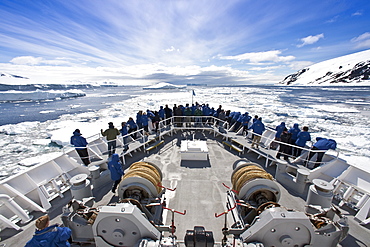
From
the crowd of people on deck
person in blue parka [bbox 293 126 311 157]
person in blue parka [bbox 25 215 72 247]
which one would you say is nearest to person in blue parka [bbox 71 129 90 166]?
the crowd of people on deck

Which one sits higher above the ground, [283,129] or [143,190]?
[283,129]

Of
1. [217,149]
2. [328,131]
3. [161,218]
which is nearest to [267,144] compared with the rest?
[217,149]

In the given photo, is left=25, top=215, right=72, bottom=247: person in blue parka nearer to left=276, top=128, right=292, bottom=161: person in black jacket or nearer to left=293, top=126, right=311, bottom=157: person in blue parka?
left=276, top=128, right=292, bottom=161: person in black jacket

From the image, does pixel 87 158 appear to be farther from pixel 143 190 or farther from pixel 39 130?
pixel 39 130

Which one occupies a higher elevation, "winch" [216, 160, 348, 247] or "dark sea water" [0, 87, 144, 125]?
"winch" [216, 160, 348, 247]

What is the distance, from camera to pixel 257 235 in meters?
2.73

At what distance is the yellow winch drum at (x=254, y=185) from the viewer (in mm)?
3660

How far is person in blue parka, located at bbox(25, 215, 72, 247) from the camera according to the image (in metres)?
2.35

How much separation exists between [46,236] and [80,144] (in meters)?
4.26

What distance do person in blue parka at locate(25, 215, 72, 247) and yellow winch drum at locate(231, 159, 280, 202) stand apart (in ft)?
10.8

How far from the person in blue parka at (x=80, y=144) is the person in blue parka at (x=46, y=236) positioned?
12.4ft

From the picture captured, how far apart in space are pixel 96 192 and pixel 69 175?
1198 millimetres

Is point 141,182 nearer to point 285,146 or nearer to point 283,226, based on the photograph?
point 283,226

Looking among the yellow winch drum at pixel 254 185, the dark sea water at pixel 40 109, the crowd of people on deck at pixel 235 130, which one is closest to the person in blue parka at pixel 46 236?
the yellow winch drum at pixel 254 185
